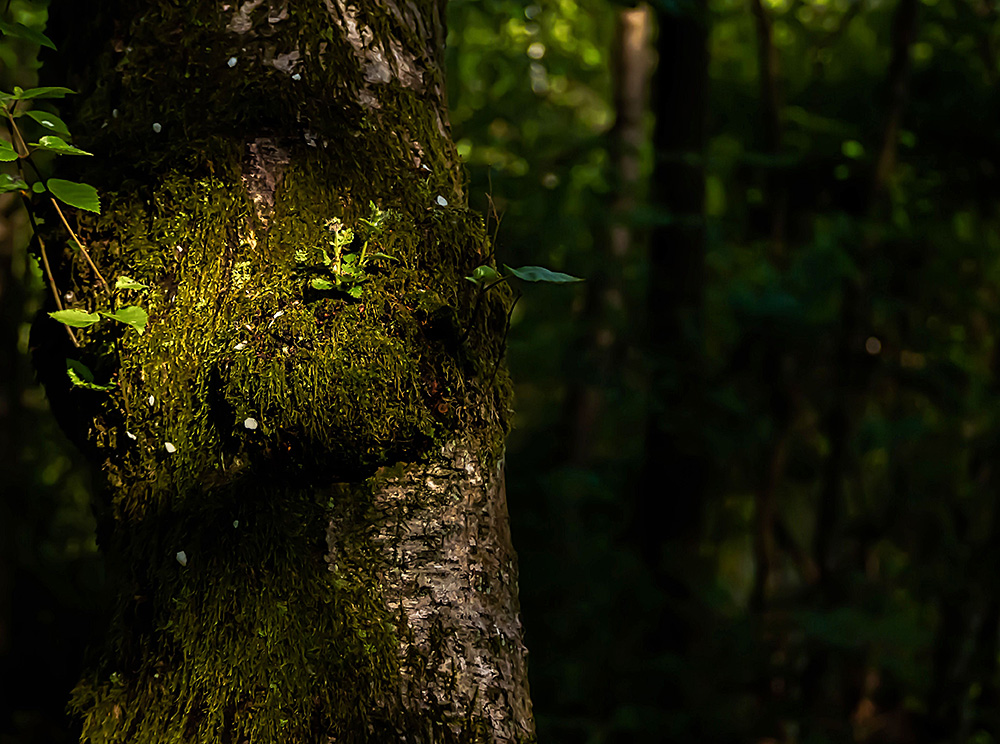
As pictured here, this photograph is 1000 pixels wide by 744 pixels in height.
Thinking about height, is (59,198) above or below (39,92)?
below

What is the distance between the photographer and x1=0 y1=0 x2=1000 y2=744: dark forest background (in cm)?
431

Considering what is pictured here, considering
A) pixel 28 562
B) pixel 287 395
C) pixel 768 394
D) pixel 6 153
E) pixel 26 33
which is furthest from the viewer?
pixel 28 562

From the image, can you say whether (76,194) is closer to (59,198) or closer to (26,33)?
(59,198)

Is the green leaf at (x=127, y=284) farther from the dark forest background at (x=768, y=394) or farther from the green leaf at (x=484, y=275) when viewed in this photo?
the dark forest background at (x=768, y=394)

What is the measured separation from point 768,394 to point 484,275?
3.66m

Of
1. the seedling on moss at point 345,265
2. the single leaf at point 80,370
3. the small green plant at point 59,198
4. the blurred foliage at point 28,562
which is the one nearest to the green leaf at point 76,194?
the small green plant at point 59,198

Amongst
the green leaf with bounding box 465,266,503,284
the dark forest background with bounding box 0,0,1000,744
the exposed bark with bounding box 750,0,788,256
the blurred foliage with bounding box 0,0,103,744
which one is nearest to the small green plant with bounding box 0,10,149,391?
the green leaf with bounding box 465,266,503,284

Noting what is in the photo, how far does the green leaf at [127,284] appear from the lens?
1.21 m

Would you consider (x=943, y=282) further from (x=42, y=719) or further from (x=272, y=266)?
(x=42, y=719)

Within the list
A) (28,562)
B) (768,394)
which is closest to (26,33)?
(768,394)

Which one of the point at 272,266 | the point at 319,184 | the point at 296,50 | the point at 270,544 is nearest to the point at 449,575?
the point at 270,544

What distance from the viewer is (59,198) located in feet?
3.89

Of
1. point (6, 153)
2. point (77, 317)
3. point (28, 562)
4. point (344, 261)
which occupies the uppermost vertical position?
point (6, 153)

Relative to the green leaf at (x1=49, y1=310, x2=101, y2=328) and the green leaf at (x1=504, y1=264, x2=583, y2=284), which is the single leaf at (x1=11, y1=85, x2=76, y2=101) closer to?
the green leaf at (x1=49, y1=310, x2=101, y2=328)
